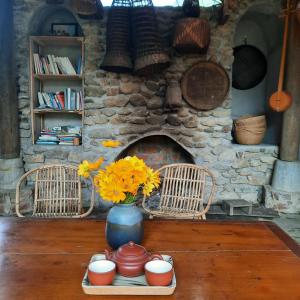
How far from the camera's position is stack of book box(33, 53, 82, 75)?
132 inches

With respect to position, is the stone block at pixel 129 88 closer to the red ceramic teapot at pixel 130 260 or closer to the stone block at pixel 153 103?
the stone block at pixel 153 103

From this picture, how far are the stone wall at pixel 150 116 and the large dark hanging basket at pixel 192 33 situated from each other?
12.8 inches

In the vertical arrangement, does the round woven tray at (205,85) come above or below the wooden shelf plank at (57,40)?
below

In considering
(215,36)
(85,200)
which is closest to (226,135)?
(215,36)

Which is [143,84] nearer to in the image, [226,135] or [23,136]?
[226,135]

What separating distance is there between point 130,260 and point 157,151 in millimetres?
2716

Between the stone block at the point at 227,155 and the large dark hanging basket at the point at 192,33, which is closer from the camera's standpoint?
the large dark hanging basket at the point at 192,33

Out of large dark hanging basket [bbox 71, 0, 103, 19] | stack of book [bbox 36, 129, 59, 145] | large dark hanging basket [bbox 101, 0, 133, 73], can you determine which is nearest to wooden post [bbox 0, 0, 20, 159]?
stack of book [bbox 36, 129, 59, 145]

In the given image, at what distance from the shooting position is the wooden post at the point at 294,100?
3.22 m

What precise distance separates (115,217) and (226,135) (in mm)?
2543

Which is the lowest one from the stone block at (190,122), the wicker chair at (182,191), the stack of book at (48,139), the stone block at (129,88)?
the wicker chair at (182,191)

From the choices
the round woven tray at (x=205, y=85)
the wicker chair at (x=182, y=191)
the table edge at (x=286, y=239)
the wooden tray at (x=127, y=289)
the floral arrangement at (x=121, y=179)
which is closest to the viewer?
the wooden tray at (x=127, y=289)

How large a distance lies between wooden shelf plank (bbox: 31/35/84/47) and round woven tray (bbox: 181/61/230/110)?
4.21ft

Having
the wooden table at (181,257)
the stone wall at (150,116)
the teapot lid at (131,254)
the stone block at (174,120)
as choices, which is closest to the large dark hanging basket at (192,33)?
the stone wall at (150,116)
